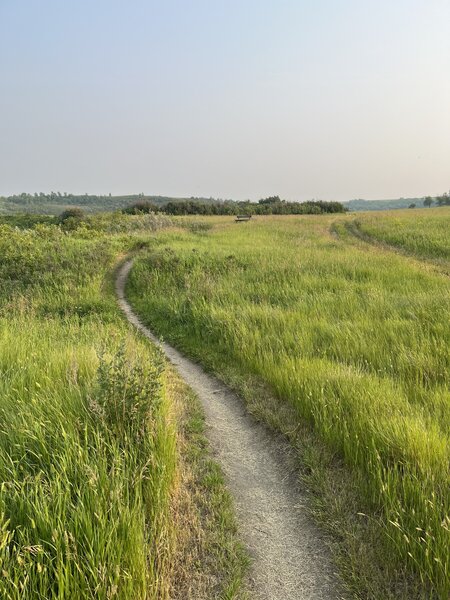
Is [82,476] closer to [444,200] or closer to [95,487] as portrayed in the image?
[95,487]

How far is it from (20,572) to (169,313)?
26.3 feet

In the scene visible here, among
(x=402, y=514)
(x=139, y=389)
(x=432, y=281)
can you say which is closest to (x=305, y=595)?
(x=402, y=514)

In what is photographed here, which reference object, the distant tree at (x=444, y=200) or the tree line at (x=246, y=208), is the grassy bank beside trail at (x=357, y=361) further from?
the distant tree at (x=444, y=200)

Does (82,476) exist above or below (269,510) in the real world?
above

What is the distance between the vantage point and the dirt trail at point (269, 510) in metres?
2.64

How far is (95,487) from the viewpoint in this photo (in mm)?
2621

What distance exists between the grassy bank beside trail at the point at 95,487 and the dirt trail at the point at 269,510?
213 millimetres

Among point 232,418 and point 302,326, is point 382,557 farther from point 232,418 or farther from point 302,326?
point 302,326

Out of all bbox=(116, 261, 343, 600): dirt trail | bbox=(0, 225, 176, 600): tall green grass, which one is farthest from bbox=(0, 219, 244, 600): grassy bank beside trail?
bbox=(116, 261, 343, 600): dirt trail

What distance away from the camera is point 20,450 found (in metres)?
3.11

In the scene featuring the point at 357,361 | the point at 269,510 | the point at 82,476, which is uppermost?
the point at 82,476

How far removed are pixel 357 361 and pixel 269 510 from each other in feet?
10.5

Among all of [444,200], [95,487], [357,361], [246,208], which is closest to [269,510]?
[95,487]

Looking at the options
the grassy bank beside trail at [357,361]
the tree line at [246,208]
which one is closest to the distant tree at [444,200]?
the tree line at [246,208]
